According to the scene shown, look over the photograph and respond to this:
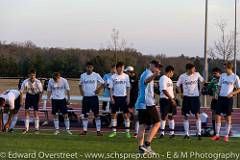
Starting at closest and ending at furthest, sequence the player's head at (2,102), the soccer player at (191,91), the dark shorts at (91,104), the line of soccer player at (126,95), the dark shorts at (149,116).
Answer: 1. the dark shorts at (149,116)
2. the line of soccer player at (126,95)
3. the soccer player at (191,91)
4. the dark shorts at (91,104)
5. the player's head at (2,102)

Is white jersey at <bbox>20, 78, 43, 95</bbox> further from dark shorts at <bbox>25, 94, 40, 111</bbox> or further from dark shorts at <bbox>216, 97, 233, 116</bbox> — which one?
dark shorts at <bbox>216, 97, 233, 116</bbox>

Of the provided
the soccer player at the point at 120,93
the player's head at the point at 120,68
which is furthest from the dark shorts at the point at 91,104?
the player's head at the point at 120,68

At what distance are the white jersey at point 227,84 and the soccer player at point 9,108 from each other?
6433 mm

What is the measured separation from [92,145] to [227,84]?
460 cm

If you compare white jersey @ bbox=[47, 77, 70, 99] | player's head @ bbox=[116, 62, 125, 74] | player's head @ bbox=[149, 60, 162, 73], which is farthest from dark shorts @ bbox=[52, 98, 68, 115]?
player's head @ bbox=[149, 60, 162, 73]

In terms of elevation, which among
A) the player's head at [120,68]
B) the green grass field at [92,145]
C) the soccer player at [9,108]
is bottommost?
the green grass field at [92,145]

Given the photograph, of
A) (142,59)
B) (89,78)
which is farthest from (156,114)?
(142,59)

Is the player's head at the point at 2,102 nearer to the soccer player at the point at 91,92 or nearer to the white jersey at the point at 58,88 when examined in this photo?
the white jersey at the point at 58,88

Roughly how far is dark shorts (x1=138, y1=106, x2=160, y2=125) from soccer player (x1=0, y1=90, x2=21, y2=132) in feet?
21.0

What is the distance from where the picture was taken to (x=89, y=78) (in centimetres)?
1908

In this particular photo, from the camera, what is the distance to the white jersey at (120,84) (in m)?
18.8

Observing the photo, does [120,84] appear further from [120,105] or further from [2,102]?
[2,102]

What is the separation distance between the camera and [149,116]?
46.1 ft

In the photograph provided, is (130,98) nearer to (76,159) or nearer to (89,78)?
(89,78)
